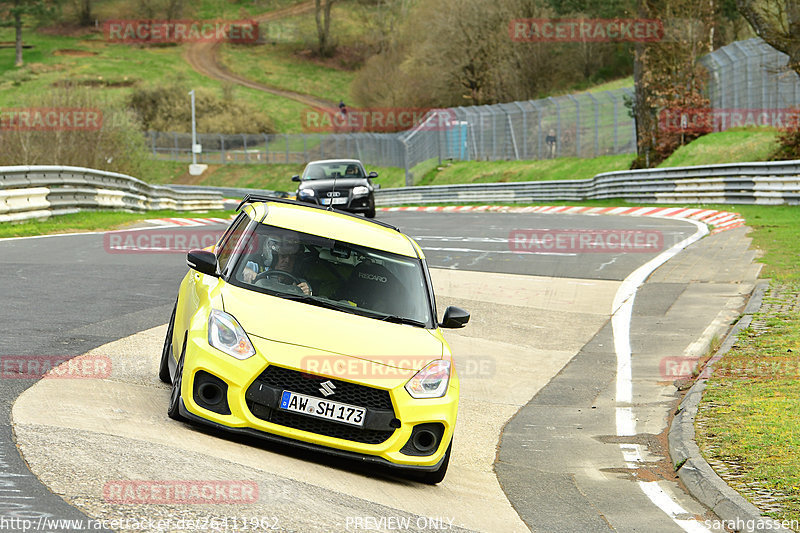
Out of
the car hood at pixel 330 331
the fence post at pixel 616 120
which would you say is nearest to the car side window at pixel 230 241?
the car hood at pixel 330 331

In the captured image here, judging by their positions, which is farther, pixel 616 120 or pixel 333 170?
pixel 616 120

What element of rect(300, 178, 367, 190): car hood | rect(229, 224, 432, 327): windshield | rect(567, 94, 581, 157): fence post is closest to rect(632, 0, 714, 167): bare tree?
rect(567, 94, 581, 157): fence post

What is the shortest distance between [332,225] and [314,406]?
2.07 m

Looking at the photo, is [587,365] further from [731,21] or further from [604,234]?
[731,21]

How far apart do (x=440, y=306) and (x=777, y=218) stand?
13635mm

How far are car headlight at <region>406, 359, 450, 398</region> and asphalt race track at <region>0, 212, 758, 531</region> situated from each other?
668 millimetres

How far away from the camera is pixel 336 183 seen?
26.7 m

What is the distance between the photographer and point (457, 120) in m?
58.3

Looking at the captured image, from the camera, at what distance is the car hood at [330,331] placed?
7.02 metres

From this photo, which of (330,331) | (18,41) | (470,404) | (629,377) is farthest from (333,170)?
(18,41)

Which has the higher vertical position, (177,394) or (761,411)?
(177,394)

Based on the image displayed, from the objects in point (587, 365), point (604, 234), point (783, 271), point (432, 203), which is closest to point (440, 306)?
point (587, 365)

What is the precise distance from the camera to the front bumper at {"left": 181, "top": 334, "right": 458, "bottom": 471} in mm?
6820

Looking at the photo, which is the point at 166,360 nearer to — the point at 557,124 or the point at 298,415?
the point at 298,415
